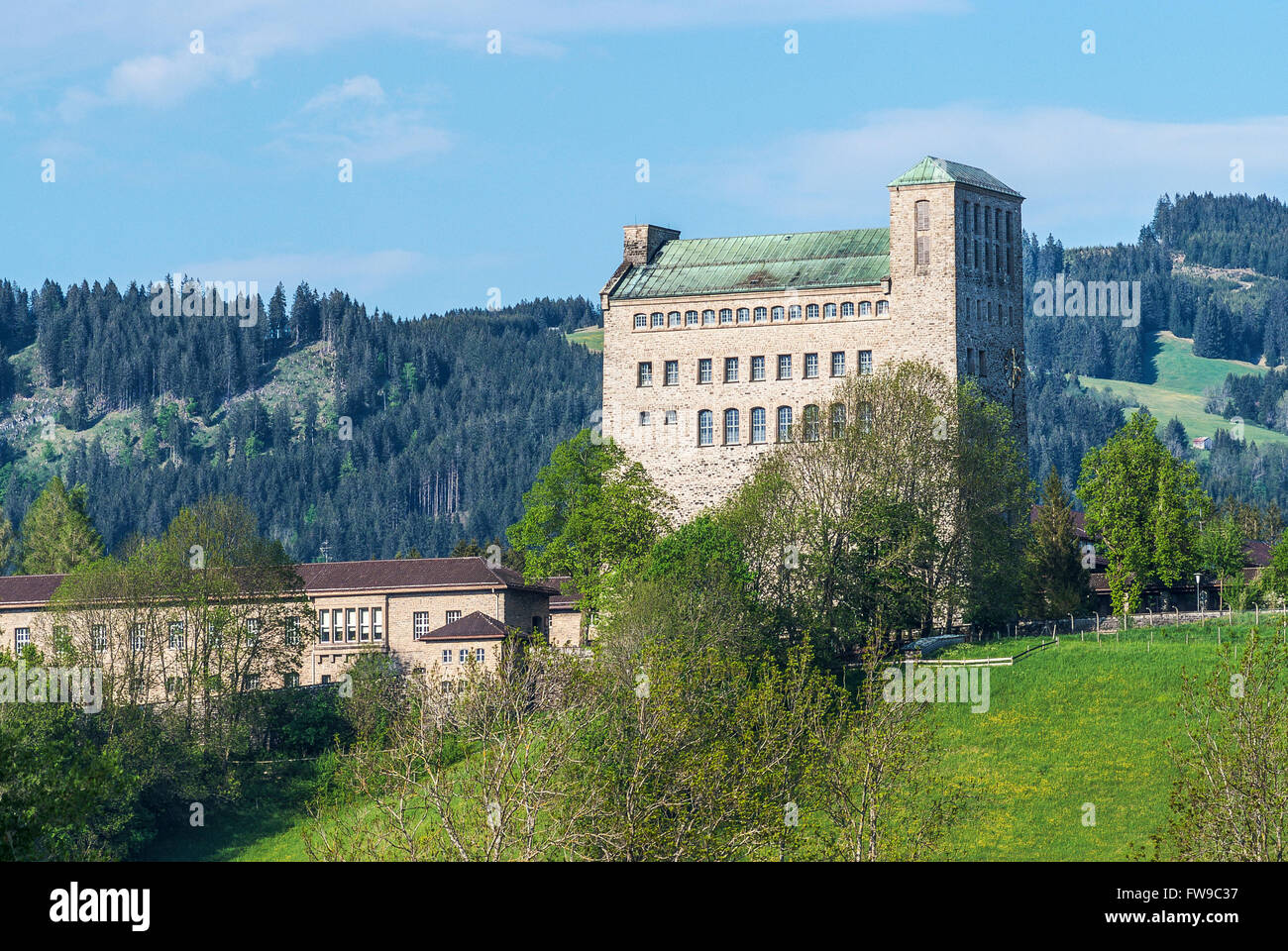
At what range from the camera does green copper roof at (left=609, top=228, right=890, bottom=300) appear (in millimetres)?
91250

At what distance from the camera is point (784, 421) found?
3531 inches

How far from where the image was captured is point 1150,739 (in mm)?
67312

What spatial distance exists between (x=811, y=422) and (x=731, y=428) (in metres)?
4.83

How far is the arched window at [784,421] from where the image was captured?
293 ft

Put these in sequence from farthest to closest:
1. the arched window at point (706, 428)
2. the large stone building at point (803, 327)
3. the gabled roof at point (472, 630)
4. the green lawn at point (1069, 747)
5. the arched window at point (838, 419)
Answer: the arched window at point (706, 428)
the large stone building at point (803, 327)
the gabled roof at point (472, 630)
the arched window at point (838, 419)
the green lawn at point (1069, 747)

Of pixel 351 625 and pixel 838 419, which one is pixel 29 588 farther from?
pixel 838 419

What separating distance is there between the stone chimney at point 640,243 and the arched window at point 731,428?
10778 millimetres

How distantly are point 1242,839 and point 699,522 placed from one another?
42724 millimetres

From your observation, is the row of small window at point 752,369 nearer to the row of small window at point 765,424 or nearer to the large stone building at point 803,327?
the large stone building at point 803,327

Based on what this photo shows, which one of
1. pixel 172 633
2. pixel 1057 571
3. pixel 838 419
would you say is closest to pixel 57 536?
pixel 172 633

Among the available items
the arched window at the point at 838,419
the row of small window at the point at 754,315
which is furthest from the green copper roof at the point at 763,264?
the arched window at the point at 838,419

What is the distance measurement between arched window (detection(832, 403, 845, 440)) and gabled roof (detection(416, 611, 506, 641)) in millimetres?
17543

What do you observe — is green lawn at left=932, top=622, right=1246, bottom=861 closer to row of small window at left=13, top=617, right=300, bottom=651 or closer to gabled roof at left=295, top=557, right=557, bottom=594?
gabled roof at left=295, top=557, right=557, bottom=594
